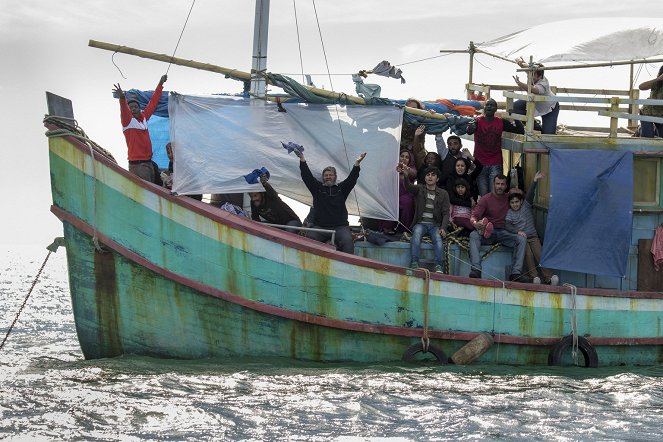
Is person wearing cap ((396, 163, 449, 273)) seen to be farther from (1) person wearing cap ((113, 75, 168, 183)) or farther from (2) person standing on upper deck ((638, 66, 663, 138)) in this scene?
(2) person standing on upper deck ((638, 66, 663, 138))

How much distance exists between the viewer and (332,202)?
54.1 ft

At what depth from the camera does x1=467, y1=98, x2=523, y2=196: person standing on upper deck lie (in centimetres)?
1794

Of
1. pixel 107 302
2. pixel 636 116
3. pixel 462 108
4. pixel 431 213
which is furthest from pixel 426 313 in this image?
pixel 462 108

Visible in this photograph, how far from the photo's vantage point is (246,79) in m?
16.9

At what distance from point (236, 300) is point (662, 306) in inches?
240

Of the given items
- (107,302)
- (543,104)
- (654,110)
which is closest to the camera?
(107,302)

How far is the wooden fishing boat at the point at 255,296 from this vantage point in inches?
613

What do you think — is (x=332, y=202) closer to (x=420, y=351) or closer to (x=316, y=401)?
(x=420, y=351)

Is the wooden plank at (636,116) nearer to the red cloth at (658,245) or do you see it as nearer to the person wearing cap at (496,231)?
the red cloth at (658,245)

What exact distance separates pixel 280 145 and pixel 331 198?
3.72ft

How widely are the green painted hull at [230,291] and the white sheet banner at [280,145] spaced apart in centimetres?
84

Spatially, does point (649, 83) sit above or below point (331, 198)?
above

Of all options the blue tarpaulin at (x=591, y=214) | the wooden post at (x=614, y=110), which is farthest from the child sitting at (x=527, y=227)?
the wooden post at (x=614, y=110)

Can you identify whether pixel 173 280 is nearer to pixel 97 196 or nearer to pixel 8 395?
pixel 97 196
